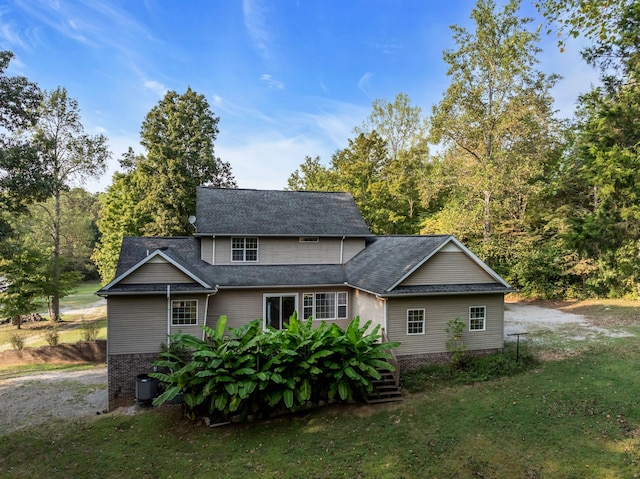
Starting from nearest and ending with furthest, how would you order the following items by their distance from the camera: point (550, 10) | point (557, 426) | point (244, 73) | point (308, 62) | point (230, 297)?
point (550, 10)
point (557, 426)
point (230, 297)
point (244, 73)
point (308, 62)

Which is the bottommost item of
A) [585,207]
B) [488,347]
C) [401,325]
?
[488,347]

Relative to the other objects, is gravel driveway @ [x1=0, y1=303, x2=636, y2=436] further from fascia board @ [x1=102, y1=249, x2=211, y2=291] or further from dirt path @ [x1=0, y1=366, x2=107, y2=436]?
fascia board @ [x1=102, y1=249, x2=211, y2=291]

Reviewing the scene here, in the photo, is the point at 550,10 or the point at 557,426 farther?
the point at 557,426

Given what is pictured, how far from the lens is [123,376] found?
1296 centimetres

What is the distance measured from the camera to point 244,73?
54.2 ft

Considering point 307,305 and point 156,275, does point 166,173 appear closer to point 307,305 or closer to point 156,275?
point 156,275

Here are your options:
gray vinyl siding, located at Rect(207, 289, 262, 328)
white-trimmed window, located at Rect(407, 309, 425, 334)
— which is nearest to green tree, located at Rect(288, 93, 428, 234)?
white-trimmed window, located at Rect(407, 309, 425, 334)

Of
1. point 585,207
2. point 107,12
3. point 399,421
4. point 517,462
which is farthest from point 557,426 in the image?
point 585,207

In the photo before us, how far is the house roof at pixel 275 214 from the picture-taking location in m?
17.1

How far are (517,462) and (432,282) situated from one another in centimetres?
679

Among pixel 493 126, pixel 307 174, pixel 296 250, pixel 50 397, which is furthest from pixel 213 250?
pixel 307 174

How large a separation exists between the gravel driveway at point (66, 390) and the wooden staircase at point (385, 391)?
7.41 metres

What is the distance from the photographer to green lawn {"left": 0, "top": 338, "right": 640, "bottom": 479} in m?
7.82

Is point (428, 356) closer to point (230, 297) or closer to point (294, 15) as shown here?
point (230, 297)
